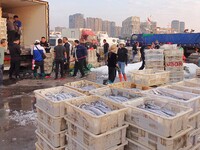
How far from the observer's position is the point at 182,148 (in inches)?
114

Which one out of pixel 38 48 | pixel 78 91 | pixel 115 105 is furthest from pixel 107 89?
pixel 38 48

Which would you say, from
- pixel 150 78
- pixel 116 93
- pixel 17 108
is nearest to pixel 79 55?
pixel 17 108

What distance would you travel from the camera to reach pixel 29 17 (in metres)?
13.5

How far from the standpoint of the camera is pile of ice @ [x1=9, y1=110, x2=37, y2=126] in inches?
230

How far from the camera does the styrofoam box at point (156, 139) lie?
2.68 meters

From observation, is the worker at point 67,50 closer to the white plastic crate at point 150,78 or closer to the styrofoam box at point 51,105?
the white plastic crate at point 150,78

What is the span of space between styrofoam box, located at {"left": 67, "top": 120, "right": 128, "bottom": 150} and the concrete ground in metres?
1.78

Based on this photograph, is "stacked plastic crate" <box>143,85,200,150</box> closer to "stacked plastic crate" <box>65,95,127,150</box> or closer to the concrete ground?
"stacked plastic crate" <box>65,95,127,150</box>

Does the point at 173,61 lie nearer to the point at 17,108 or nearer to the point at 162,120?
the point at 17,108

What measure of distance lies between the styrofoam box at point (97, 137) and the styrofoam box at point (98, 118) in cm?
5

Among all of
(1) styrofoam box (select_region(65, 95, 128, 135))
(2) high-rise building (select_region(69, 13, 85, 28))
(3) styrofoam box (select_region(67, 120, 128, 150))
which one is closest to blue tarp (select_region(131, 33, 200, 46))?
(1) styrofoam box (select_region(65, 95, 128, 135))

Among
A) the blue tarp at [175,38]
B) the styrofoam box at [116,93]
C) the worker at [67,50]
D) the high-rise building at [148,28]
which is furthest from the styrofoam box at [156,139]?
the high-rise building at [148,28]

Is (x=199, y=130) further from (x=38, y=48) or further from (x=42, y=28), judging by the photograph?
(x=42, y=28)

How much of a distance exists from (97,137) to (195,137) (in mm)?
1474
